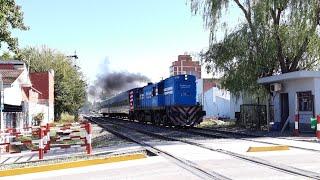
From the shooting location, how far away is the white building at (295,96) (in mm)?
29469

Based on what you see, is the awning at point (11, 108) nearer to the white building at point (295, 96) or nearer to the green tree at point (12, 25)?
the green tree at point (12, 25)

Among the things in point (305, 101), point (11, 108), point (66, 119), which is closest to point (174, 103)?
point (305, 101)

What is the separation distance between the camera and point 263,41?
34.3m

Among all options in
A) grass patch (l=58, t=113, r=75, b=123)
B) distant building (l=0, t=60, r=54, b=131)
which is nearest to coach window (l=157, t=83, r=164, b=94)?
distant building (l=0, t=60, r=54, b=131)

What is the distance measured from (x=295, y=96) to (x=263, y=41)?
15.3ft

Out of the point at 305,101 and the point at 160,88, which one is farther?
the point at 160,88

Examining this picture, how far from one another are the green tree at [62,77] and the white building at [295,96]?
37.2 metres

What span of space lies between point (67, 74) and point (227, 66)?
51510 mm

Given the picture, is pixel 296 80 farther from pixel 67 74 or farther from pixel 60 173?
pixel 67 74

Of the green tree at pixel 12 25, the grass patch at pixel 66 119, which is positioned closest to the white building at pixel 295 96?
the green tree at pixel 12 25

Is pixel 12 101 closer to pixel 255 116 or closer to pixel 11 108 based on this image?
pixel 11 108

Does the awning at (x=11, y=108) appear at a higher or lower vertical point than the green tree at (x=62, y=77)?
lower

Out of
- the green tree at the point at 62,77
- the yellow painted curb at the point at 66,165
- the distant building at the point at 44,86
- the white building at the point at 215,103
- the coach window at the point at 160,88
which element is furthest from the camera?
the green tree at the point at 62,77

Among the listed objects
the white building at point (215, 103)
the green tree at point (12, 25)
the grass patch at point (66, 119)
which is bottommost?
the grass patch at point (66, 119)
